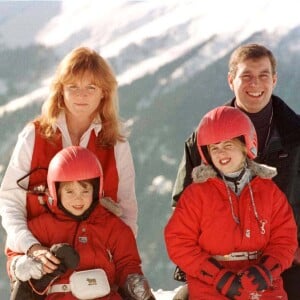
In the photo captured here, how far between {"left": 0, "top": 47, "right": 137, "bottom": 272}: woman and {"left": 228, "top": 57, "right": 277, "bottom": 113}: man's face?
0.78 metres

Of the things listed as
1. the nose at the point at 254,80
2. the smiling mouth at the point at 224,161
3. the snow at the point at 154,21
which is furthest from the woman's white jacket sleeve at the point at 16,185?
the snow at the point at 154,21

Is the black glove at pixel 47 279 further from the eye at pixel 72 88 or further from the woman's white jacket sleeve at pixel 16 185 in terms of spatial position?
the eye at pixel 72 88

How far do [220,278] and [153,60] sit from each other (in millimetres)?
5670

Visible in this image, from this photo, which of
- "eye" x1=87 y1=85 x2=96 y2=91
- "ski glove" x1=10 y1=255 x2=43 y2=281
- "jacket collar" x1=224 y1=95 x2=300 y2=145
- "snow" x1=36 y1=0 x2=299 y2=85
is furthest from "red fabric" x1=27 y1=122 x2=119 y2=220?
"snow" x1=36 y1=0 x2=299 y2=85

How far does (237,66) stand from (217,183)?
1048mm

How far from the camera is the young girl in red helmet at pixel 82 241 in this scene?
10.9 ft

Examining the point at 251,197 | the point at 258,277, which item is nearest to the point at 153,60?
the point at 251,197

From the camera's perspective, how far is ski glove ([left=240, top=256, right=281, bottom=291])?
315 centimetres

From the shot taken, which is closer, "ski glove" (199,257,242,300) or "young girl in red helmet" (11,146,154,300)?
"ski glove" (199,257,242,300)

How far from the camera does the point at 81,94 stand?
12.3 ft

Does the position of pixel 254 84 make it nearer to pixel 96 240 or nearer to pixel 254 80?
pixel 254 80

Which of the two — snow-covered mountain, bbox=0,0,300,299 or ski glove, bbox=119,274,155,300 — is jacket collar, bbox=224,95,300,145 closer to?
ski glove, bbox=119,274,155,300

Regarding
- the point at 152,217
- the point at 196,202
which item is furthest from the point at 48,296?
the point at 152,217

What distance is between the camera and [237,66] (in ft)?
13.6
